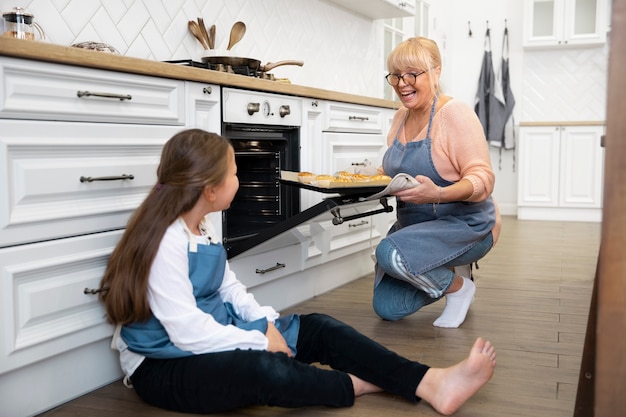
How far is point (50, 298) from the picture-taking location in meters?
1.75

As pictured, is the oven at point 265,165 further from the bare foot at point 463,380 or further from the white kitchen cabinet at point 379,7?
the white kitchen cabinet at point 379,7

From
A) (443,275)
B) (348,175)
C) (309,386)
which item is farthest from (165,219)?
(443,275)

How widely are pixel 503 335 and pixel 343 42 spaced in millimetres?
2493

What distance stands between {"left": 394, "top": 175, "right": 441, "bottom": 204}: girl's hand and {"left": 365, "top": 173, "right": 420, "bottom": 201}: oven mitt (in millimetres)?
18

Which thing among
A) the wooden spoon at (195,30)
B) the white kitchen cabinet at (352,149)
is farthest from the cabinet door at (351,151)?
the wooden spoon at (195,30)

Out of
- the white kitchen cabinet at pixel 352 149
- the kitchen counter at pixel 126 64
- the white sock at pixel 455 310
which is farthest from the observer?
the white kitchen cabinet at pixel 352 149

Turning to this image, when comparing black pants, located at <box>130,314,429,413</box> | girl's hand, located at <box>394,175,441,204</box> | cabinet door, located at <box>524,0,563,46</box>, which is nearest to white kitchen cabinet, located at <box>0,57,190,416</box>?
black pants, located at <box>130,314,429,413</box>

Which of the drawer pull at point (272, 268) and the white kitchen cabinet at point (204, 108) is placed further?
the drawer pull at point (272, 268)

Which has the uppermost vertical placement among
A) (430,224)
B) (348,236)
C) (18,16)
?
(18,16)

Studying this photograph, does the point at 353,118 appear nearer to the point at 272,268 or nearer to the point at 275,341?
the point at 272,268

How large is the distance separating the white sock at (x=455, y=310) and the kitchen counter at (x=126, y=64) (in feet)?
3.35

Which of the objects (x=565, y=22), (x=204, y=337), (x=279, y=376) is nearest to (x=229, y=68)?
(x=204, y=337)

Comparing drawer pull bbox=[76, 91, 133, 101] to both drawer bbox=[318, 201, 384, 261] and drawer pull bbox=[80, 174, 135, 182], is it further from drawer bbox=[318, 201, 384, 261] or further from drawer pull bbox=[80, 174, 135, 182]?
drawer bbox=[318, 201, 384, 261]

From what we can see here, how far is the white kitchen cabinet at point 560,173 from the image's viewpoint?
20.7ft
